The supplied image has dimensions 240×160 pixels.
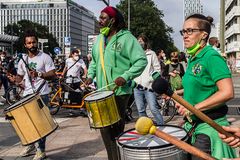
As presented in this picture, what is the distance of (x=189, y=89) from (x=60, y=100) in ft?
27.5

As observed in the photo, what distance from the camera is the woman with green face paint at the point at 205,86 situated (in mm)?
2857

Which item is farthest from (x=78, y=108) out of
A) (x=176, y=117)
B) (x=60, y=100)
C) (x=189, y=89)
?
(x=189, y=89)

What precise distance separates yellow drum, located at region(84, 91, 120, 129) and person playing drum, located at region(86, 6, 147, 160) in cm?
31

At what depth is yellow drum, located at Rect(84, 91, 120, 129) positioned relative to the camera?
12.7 feet

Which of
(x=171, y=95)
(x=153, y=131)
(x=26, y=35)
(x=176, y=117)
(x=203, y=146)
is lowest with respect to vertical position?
(x=176, y=117)

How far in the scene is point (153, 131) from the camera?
6.84 feet

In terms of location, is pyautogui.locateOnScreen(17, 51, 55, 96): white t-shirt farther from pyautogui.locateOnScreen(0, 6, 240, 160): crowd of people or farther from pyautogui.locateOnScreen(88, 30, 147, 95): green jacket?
pyautogui.locateOnScreen(88, 30, 147, 95): green jacket

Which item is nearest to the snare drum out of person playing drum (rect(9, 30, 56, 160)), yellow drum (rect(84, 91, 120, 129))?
yellow drum (rect(84, 91, 120, 129))

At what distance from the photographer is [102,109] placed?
12.7ft

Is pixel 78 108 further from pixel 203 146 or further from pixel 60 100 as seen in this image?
pixel 203 146

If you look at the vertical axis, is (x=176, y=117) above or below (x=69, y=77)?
below

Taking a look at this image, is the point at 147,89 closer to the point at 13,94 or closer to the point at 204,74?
the point at 204,74

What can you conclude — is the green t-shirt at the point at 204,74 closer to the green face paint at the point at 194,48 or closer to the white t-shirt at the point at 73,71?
the green face paint at the point at 194,48

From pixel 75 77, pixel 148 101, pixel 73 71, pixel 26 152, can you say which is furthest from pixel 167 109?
pixel 26 152
